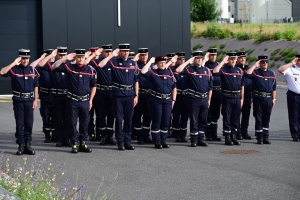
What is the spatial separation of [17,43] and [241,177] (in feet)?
66.9

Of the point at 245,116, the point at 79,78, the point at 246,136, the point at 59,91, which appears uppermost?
the point at 79,78

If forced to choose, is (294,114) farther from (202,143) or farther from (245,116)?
(202,143)

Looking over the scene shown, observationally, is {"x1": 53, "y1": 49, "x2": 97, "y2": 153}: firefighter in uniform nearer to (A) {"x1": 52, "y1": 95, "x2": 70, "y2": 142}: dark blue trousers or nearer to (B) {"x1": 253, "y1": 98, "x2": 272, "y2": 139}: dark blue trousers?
(A) {"x1": 52, "y1": 95, "x2": 70, "y2": 142}: dark blue trousers

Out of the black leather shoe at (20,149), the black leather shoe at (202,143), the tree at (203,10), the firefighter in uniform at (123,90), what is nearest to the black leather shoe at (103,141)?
the firefighter in uniform at (123,90)

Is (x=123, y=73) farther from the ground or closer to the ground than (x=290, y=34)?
closer to the ground

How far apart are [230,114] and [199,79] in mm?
1213

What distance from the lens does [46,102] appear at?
1788 centimetres

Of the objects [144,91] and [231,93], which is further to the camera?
[144,91]

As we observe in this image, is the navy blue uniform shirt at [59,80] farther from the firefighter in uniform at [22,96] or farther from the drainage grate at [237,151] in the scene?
the drainage grate at [237,151]

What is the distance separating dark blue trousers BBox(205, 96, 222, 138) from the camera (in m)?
18.3

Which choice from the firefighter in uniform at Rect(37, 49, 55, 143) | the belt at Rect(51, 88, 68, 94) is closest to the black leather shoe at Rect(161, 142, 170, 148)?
the belt at Rect(51, 88, 68, 94)

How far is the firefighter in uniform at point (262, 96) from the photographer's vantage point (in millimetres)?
17625

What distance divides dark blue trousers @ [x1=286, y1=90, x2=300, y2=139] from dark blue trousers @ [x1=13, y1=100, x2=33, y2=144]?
19.5ft

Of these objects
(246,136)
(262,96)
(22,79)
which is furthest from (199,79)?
(22,79)
